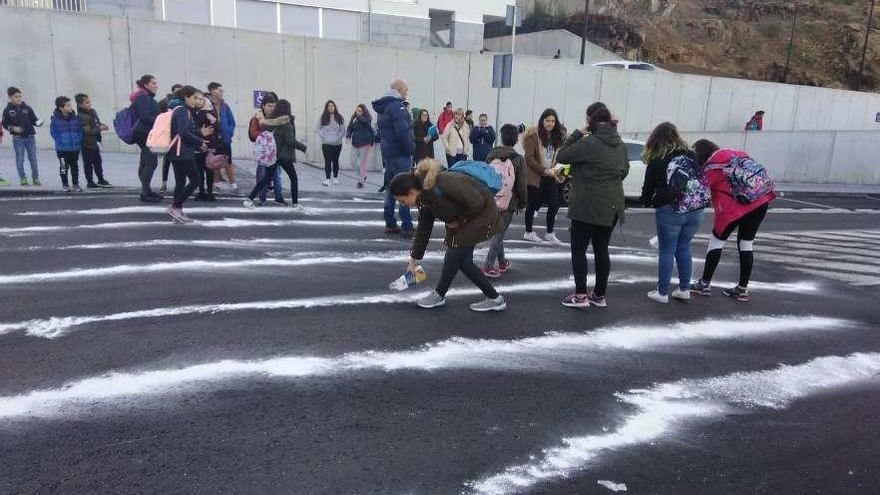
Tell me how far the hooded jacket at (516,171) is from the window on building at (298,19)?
23.4 meters

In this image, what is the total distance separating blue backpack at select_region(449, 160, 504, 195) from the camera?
538cm

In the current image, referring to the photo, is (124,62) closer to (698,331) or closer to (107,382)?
(107,382)

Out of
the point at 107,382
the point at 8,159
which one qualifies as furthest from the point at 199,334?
the point at 8,159

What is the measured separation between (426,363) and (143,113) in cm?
756

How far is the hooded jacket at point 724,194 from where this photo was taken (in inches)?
250

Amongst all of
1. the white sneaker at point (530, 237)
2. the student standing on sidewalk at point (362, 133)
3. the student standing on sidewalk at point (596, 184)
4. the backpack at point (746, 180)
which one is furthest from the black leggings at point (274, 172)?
the backpack at point (746, 180)

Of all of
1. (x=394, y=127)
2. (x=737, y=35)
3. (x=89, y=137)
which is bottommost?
(x=89, y=137)

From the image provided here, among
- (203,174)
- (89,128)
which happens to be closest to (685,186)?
(203,174)

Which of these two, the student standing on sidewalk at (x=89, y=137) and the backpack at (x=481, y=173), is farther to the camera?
the student standing on sidewalk at (x=89, y=137)

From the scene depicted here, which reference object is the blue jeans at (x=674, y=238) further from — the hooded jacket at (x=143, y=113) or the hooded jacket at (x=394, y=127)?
the hooded jacket at (x=143, y=113)

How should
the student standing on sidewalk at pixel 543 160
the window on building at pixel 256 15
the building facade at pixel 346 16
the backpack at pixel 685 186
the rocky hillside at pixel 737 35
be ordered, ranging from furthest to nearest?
the rocky hillside at pixel 737 35 → the window on building at pixel 256 15 → the building facade at pixel 346 16 → the student standing on sidewalk at pixel 543 160 → the backpack at pixel 685 186

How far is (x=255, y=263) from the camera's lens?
7.01 meters

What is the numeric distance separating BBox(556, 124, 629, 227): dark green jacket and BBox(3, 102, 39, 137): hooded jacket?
9.46 meters

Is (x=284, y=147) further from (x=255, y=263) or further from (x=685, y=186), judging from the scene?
(x=685, y=186)
